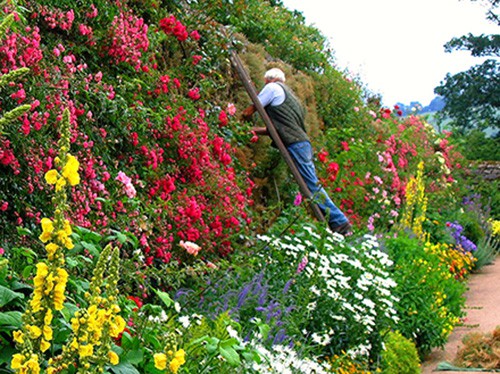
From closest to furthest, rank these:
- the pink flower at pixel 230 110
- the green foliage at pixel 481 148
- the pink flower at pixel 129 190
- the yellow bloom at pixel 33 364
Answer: the yellow bloom at pixel 33 364 → the pink flower at pixel 129 190 → the pink flower at pixel 230 110 → the green foliage at pixel 481 148

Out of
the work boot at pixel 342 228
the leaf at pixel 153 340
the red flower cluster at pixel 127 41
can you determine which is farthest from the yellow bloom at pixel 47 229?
the work boot at pixel 342 228

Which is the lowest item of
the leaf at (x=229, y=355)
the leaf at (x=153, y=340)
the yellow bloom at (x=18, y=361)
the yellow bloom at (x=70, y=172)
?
the leaf at (x=153, y=340)

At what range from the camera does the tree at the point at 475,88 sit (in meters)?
28.9

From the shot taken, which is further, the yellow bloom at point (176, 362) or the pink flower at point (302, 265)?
the pink flower at point (302, 265)

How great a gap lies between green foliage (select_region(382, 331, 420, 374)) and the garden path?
0.43 meters

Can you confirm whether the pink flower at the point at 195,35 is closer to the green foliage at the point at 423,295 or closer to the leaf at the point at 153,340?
the green foliage at the point at 423,295

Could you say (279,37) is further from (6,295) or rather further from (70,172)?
(70,172)

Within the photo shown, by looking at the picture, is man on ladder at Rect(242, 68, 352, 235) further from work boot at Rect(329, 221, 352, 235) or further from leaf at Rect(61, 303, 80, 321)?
leaf at Rect(61, 303, 80, 321)

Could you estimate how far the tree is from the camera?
28.9m

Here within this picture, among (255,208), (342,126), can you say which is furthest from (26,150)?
(342,126)

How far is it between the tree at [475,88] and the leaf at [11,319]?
28.0 meters

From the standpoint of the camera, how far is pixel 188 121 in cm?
654

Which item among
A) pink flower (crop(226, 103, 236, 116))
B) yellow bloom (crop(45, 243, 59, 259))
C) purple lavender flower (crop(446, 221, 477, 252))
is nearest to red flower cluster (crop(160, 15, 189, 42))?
pink flower (crop(226, 103, 236, 116))

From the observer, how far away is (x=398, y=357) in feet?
18.5
